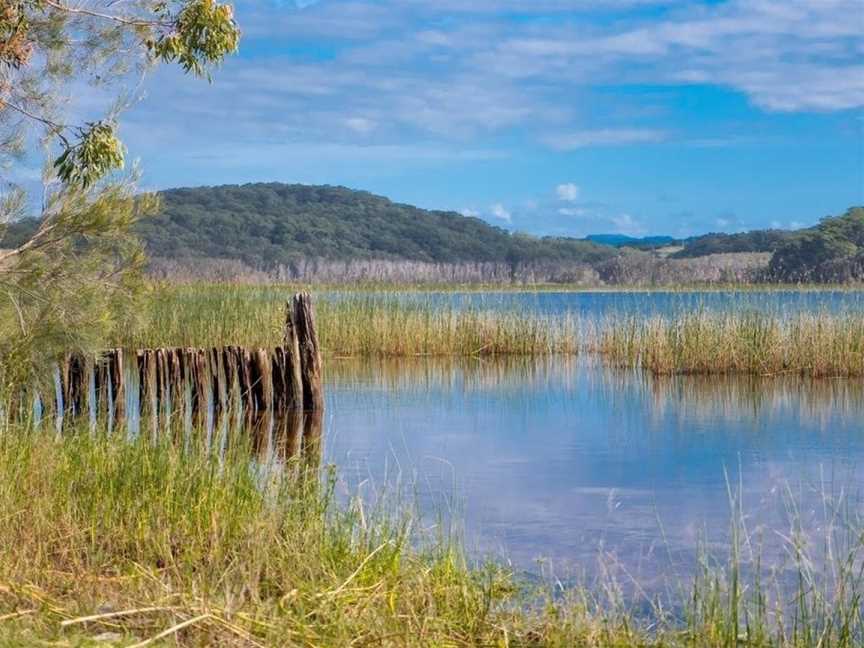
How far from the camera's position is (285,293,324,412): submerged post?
1285 cm

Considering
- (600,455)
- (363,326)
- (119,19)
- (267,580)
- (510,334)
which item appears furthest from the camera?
(510,334)

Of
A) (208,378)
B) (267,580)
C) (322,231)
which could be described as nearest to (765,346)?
(208,378)

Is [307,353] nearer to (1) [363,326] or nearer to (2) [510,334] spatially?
(1) [363,326]

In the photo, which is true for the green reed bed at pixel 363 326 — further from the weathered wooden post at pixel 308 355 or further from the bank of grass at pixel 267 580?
the bank of grass at pixel 267 580

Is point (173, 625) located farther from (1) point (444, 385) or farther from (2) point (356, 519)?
(1) point (444, 385)

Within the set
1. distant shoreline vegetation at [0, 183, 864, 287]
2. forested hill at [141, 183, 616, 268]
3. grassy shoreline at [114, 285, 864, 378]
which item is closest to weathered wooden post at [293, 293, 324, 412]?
grassy shoreline at [114, 285, 864, 378]

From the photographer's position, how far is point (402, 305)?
68.7 feet

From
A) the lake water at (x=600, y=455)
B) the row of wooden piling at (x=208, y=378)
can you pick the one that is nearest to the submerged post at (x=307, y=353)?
the row of wooden piling at (x=208, y=378)

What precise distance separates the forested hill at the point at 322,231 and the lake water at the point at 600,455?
157 feet

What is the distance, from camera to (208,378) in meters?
12.2

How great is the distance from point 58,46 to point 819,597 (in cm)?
650

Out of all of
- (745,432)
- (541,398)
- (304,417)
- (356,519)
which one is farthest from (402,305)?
(356,519)

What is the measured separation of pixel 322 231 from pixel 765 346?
56802mm

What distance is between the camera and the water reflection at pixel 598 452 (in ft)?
24.3
